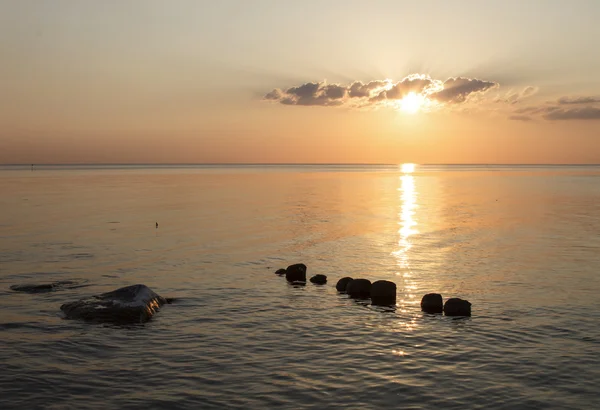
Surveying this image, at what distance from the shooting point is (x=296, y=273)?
100 ft

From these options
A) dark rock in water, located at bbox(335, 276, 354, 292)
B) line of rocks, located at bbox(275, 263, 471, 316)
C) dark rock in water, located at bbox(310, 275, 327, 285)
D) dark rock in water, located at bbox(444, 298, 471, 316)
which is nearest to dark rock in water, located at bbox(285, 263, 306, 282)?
line of rocks, located at bbox(275, 263, 471, 316)

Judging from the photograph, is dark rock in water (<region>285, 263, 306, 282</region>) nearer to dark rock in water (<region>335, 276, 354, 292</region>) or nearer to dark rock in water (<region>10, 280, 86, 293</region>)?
dark rock in water (<region>335, 276, 354, 292</region>)

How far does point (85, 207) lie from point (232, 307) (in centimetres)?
5531

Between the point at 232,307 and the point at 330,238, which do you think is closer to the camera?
the point at 232,307

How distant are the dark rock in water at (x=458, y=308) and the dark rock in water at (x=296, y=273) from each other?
9603 millimetres

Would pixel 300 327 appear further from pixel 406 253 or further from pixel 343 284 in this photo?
pixel 406 253

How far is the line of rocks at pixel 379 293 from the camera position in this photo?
23.3 meters

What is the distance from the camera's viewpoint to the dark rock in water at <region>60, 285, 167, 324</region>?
864 inches

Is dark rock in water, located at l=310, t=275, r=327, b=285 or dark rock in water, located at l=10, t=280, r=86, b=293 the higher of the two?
dark rock in water, located at l=10, t=280, r=86, b=293

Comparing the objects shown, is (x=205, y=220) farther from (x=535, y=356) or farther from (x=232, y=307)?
(x=535, y=356)

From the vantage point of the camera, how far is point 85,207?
7331 cm

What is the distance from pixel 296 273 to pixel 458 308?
403 inches

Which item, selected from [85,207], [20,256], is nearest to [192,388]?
[20,256]

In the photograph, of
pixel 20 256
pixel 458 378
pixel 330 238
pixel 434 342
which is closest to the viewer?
pixel 458 378
